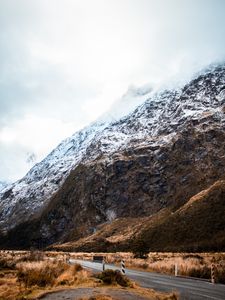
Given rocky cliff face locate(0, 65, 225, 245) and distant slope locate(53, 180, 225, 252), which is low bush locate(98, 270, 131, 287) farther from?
rocky cliff face locate(0, 65, 225, 245)

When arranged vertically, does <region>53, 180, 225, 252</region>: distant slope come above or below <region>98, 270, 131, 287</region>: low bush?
above

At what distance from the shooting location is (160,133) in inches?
7677

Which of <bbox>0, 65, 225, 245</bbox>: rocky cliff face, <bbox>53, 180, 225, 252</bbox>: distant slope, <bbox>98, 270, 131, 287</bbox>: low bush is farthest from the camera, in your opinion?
<bbox>0, 65, 225, 245</bbox>: rocky cliff face

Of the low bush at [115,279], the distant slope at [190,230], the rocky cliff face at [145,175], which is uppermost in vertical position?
the rocky cliff face at [145,175]

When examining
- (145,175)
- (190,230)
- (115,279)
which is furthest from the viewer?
(145,175)

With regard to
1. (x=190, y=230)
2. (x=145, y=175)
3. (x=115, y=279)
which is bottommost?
A: (x=115, y=279)

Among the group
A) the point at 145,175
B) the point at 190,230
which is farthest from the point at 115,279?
the point at 145,175

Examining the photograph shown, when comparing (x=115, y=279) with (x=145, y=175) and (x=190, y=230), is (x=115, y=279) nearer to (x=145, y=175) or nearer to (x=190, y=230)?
(x=190, y=230)

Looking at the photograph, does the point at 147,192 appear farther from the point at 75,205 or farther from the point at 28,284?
the point at 28,284

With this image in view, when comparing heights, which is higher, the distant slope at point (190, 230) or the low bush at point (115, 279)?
the distant slope at point (190, 230)

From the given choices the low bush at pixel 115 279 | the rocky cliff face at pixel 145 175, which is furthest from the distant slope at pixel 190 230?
the low bush at pixel 115 279

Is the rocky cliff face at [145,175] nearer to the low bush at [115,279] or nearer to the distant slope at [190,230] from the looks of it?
the distant slope at [190,230]

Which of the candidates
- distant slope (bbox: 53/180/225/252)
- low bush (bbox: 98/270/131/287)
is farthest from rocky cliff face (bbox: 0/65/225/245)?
low bush (bbox: 98/270/131/287)

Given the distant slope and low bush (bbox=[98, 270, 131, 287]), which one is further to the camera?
the distant slope
